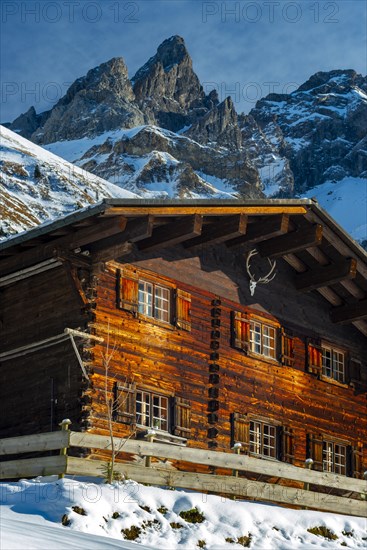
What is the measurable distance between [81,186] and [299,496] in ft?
485

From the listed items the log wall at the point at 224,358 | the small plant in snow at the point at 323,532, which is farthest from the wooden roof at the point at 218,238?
the small plant in snow at the point at 323,532

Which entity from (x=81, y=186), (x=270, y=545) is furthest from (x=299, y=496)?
(x=81, y=186)

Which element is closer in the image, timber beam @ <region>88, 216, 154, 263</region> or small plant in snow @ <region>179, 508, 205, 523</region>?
small plant in snow @ <region>179, 508, 205, 523</region>

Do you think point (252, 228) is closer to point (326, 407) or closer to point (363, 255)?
point (363, 255)

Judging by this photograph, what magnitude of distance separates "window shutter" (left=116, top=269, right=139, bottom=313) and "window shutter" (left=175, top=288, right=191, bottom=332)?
130cm

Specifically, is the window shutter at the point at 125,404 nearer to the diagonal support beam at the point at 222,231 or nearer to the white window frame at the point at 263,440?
the white window frame at the point at 263,440

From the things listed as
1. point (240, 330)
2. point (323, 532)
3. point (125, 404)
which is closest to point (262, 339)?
point (240, 330)

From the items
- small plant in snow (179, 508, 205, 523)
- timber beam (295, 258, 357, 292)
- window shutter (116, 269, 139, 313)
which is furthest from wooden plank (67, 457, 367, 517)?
timber beam (295, 258, 357, 292)

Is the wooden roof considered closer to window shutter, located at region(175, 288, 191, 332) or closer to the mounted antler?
the mounted antler

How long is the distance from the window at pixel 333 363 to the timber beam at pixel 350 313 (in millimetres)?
867

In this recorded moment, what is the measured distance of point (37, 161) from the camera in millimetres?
167625

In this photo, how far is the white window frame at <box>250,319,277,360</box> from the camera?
2511cm

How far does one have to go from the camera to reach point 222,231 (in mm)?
23469

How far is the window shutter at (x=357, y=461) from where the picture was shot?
2666 centimetres
